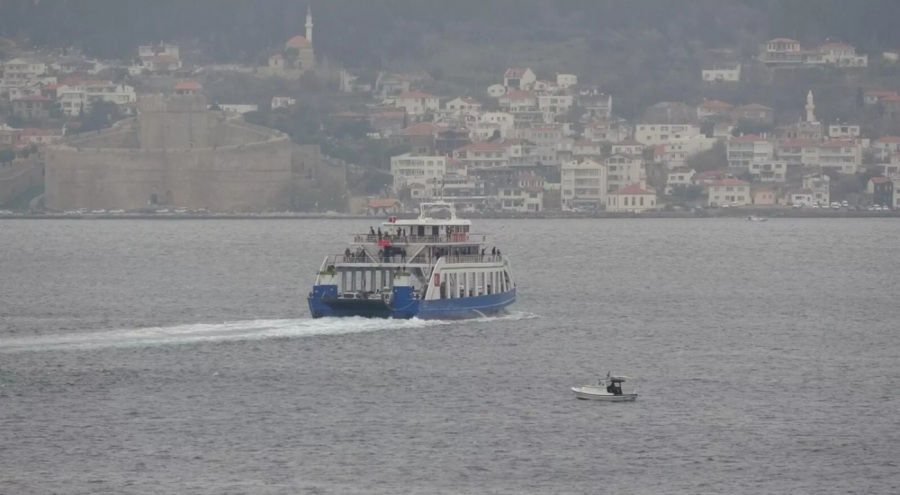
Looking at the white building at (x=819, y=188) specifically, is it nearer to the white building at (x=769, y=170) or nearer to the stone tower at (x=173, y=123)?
the white building at (x=769, y=170)

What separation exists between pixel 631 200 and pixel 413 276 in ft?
324

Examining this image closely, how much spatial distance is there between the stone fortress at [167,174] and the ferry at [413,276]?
89.4 metres

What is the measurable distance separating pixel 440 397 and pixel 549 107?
497ft

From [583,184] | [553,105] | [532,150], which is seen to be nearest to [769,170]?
[583,184]

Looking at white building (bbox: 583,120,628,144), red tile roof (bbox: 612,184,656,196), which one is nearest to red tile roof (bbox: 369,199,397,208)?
red tile roof (bbox: 612,184,656,196)

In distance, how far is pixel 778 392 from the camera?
45.7 meters

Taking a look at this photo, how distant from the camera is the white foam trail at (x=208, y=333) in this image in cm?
5091

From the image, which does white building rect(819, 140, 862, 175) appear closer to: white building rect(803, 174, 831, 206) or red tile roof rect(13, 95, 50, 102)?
white building rect(803, 174, 831, 206)

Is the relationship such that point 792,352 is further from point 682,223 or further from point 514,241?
point 682,223

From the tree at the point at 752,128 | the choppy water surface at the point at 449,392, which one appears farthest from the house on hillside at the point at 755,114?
the choppy water surface at the point at 449,392

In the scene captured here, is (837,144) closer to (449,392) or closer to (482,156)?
Answer: (482,156)

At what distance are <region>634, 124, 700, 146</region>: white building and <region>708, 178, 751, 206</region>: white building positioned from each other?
21.7 meters

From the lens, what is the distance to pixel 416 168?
159875 millimetres

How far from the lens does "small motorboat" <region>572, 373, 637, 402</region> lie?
43844mm
